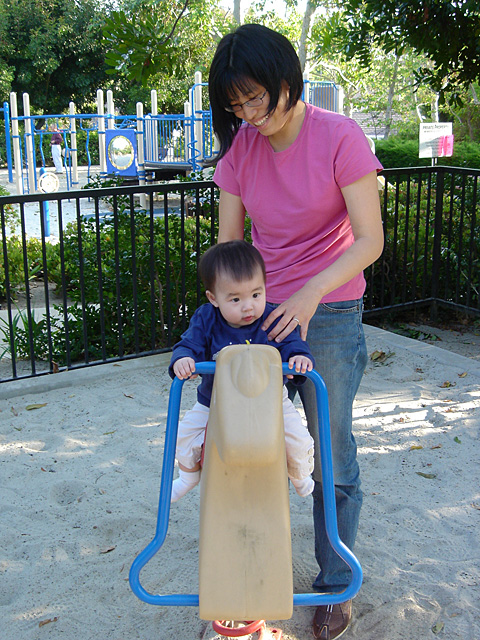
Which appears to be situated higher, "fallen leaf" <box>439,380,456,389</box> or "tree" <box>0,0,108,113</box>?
"tree" <box>0,0,108,113</box>

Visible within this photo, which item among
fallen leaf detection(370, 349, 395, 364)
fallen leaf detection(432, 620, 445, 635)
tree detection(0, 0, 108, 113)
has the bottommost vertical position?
fallen leaf detection(432, 620, 445, 635)

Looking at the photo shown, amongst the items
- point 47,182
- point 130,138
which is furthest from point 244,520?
point 130,138

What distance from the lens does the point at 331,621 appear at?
2.28m

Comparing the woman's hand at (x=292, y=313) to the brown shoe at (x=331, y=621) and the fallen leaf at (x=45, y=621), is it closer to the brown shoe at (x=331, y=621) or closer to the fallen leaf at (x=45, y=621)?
the brown shoe at (x=331, y=621)

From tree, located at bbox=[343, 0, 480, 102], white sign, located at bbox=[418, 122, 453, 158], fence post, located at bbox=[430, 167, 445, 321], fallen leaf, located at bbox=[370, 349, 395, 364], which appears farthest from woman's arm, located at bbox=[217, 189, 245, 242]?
white sign, located at bbox=[418, 122, 453, 158]

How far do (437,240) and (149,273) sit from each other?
2597mm

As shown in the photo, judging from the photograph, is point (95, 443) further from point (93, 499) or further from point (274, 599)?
point (274, 599)

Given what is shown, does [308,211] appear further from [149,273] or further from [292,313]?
[149,273]

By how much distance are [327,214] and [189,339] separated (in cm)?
55

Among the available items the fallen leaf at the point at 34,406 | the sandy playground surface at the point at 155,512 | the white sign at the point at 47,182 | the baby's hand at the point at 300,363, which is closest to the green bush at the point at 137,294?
the sandy playground surface at the point at 155,512

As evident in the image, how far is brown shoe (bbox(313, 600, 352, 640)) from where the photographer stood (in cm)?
226

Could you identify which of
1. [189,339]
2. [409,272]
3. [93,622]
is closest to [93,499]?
[93,622]

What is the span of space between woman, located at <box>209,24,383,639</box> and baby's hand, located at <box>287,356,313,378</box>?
0.11 metres

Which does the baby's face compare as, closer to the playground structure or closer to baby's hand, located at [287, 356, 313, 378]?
baby's hand, located at [287, 356, 313, 378]
